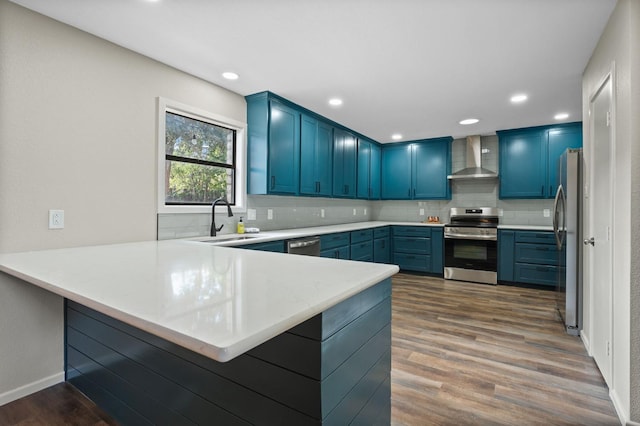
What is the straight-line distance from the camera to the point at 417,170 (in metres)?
5.80

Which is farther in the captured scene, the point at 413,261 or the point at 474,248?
the point at 413,261

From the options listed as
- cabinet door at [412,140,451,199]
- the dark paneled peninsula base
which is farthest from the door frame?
cabinet door at [412,140,451,199]

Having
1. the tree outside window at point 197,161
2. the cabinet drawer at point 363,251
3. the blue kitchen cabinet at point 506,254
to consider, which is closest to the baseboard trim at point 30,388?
the tree outside window at point 197,161

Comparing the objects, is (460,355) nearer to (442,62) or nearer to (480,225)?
(442,62)

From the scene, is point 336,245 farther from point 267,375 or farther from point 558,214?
point 267,375

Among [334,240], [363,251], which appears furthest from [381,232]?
[334,240]

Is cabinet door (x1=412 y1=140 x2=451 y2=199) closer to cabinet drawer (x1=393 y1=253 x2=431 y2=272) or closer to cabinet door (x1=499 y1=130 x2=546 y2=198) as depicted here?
cabinet door (x1=499 y1=130 x2=546 y2=198)

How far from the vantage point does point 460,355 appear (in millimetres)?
2502

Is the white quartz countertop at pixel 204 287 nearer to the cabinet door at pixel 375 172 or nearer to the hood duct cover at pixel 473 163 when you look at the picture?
the cabinet door at pixel 375 172

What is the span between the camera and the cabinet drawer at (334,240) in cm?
387

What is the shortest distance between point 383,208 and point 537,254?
8.87 ft

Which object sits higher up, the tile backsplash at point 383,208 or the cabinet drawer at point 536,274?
the tile backsplash at point 383,208

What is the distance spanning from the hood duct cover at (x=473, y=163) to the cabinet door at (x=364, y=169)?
1.32 m

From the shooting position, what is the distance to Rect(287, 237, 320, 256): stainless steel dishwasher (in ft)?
10.9
